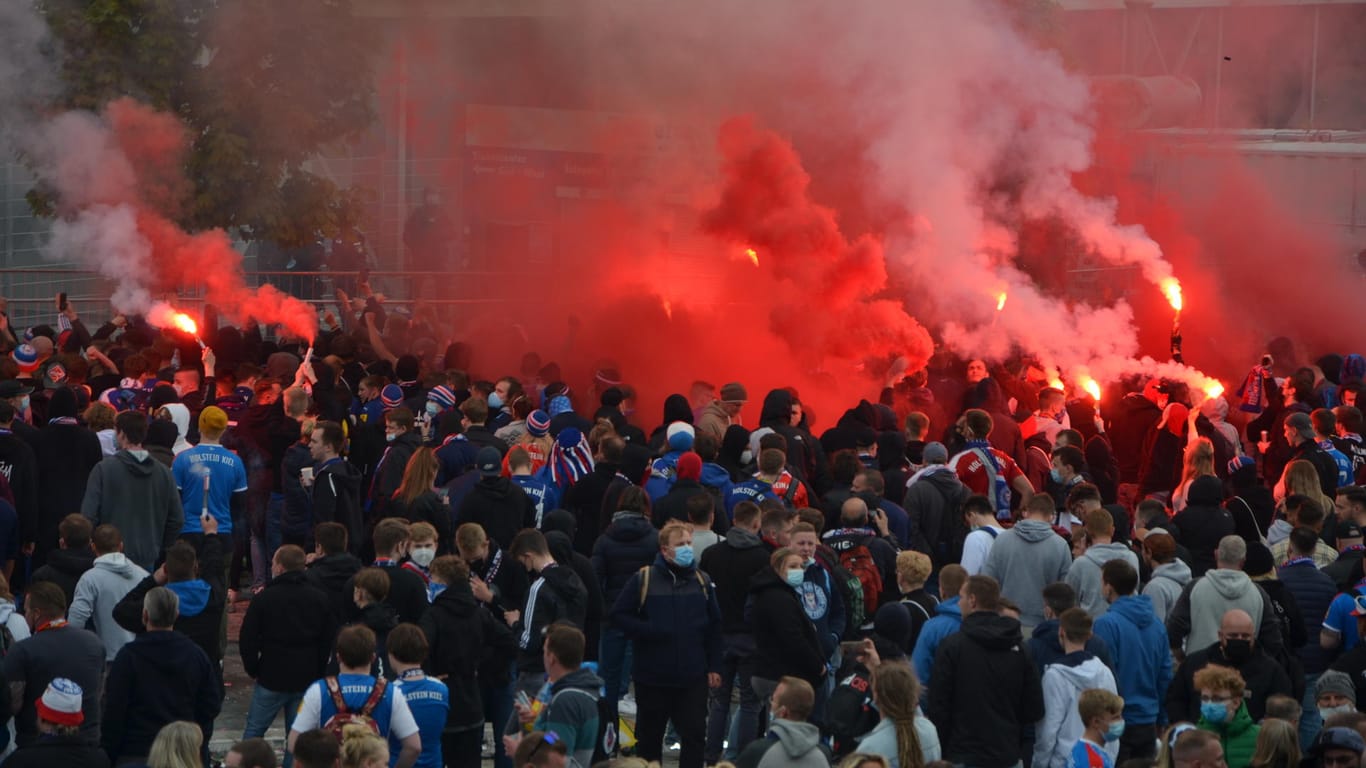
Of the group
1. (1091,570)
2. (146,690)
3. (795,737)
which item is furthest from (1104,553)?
(146,690)

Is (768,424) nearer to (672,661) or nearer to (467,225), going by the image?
(672,661)

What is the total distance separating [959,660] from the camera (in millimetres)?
7516

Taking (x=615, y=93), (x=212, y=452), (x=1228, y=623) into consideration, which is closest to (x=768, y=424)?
(x=212, y=452)

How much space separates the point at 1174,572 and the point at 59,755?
17.9 ft

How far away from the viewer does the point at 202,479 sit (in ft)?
34.6

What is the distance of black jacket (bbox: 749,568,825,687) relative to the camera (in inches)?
327

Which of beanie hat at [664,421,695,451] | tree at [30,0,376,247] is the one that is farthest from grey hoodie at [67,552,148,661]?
tree at [30,0,376,247]

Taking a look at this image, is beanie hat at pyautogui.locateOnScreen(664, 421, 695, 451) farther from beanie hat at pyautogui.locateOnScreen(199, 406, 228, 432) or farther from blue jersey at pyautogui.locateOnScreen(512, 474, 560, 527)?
beanie hat at pyautogui.locateOnScreen(199, 406, 228, 432)

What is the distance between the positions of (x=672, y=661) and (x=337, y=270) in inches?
593

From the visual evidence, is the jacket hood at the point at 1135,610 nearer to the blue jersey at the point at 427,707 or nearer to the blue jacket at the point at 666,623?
the blue jacket at the point at 666,623

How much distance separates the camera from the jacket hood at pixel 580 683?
23.5 feet

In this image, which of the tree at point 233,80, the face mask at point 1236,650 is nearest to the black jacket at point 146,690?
the face mask at point 1236,650

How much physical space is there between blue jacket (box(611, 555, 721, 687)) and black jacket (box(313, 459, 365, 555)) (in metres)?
2.67

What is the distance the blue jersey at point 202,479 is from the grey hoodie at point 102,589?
1794 millimetres
